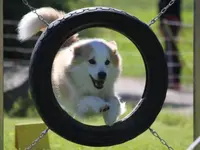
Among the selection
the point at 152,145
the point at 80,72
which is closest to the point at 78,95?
the point at 80,72

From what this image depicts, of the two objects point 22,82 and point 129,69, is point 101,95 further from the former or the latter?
point 129,69

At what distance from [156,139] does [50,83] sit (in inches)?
98.3

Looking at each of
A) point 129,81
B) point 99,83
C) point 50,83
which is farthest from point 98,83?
point 129,81

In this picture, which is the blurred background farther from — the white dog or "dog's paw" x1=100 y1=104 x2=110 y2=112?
"dog's paw" x1=100 y1=104 x2=110 y2=112

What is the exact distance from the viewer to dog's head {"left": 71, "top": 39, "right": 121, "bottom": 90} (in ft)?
17.6

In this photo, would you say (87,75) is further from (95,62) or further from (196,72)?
(196,72)

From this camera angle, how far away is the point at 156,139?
7.02 metres

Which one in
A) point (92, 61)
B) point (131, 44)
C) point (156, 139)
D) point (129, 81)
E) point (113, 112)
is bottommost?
point (129, 81)

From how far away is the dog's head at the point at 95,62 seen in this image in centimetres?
538

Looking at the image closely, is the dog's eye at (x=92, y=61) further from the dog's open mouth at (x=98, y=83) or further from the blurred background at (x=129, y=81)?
the blurred background at (x=129, y=81)

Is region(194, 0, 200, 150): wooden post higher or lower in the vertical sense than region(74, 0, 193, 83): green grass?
higher

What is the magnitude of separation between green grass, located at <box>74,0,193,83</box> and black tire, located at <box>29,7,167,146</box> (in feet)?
24.0

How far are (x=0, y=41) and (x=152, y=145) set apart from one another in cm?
205

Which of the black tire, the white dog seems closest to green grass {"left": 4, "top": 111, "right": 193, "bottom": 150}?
the white dog
